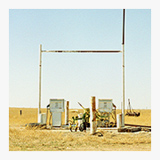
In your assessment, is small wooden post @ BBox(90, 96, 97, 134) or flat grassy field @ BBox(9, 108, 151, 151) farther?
small wooden post @ BBox(90, 96, 97, 134)

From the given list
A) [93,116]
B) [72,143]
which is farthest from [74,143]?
[93,116]

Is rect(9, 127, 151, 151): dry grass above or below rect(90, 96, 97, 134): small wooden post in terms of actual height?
below

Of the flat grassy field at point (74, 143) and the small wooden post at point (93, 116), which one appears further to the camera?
the small wooden post at point (93, 116)

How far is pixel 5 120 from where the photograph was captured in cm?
935

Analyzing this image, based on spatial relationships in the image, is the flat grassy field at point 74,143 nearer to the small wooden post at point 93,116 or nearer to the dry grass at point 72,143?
the dry grass at point 72,143

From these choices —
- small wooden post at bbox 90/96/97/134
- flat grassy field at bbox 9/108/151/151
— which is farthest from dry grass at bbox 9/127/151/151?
small wooden post at bbox 90/96/97/134

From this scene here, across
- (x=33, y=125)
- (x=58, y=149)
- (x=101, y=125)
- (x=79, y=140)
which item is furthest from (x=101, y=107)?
(x=58, y=149)

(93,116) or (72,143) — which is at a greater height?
(93,116)

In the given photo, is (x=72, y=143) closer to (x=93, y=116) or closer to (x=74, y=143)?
(x=74, y=143)

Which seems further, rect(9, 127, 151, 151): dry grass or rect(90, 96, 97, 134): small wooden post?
rect(90, 96, 97, 134): small wooden post

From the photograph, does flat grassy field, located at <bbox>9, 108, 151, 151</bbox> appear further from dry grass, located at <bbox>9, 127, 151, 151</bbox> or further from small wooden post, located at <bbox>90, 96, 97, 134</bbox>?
small wooden post, located at <bbox>90, 96, 97, 134</bbox>

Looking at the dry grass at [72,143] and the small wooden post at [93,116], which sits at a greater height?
the small wooden post at [93,116]

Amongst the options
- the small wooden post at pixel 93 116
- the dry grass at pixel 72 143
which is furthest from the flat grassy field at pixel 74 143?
the small wooden post at pixel 93 116

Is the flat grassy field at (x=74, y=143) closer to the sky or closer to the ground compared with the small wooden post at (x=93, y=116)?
closer to the ground
